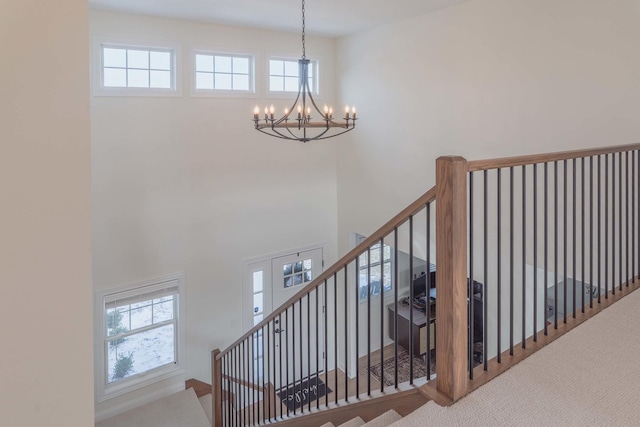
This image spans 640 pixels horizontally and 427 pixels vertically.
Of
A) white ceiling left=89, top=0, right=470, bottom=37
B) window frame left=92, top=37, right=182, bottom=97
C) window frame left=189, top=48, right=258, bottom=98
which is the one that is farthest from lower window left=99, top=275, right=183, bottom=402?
white ceiling left=89, top=0, right=470, bottom=37

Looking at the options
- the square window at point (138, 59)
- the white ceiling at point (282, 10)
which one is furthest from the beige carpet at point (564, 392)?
the square window at point (138, 59)

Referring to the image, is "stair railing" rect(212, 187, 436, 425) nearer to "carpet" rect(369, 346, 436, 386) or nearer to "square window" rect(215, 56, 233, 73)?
"carpet" rect(369, 346, 436, 386)

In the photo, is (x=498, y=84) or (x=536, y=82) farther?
(x=498, y=84)

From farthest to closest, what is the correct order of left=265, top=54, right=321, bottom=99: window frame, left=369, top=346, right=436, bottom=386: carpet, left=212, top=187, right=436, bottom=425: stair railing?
left=369, top=346, right=436, bottom=386: carpet
left=265, top=54, right=321, bottom=99: window frame
left=212, top=187, right=436, bottom=425: stair railing

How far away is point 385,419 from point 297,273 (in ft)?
16.2

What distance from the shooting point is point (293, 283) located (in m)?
6.86

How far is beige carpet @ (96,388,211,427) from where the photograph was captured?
534 centimetres

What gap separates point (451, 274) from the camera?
5.79ft

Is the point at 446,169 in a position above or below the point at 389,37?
below

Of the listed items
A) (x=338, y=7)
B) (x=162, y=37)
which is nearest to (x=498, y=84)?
(x=338, y=7)

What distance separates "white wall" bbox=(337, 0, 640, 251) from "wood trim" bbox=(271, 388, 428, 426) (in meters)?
2.92

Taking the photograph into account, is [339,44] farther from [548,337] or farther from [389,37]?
[548,337]

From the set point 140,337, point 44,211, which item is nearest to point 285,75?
point 140,337

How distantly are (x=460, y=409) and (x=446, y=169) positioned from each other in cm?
97
